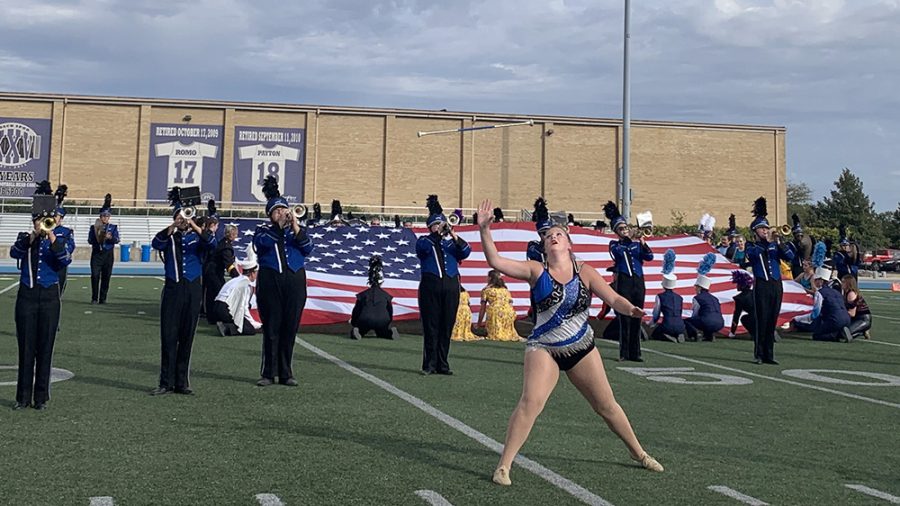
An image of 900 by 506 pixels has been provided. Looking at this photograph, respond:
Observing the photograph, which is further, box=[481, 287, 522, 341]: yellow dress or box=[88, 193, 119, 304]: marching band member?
box=[88, 193, 119, 304]: marching band member

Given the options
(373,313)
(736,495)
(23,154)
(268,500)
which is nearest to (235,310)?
(373,313)

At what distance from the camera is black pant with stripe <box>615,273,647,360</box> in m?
11.0

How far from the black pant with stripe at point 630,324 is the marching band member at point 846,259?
7.15 metres

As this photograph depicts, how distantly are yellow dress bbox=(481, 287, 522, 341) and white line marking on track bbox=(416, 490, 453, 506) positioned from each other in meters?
8.86

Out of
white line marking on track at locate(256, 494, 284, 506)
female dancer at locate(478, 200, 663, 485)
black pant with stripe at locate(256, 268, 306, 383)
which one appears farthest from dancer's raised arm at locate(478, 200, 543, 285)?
black pant with stripe at locate(256, 268, 306, 383)

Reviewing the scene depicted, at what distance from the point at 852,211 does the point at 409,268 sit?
76786 mm

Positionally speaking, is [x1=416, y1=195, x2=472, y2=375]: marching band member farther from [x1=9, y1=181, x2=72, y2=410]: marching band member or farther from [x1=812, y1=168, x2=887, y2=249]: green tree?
[x1=812, y1=168, x2=887, y2=249]: green tree

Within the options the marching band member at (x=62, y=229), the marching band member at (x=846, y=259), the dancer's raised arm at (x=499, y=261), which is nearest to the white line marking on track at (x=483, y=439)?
the dancer's raised arm at (x=499, y=261)

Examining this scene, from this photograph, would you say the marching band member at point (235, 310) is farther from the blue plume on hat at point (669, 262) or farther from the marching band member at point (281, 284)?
the blue plume on hat at point (669, 262)

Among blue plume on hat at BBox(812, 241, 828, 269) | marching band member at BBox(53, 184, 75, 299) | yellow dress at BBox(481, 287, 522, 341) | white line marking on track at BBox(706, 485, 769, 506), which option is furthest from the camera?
blue plume on hat at BBox(812, 241, 828, 269)

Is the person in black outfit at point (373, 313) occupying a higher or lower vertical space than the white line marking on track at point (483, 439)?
higher

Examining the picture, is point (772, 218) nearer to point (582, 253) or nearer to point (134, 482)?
point (582, 253)

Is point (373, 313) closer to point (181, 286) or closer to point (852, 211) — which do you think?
point (181, 286)

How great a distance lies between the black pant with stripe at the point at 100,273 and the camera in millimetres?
18000
